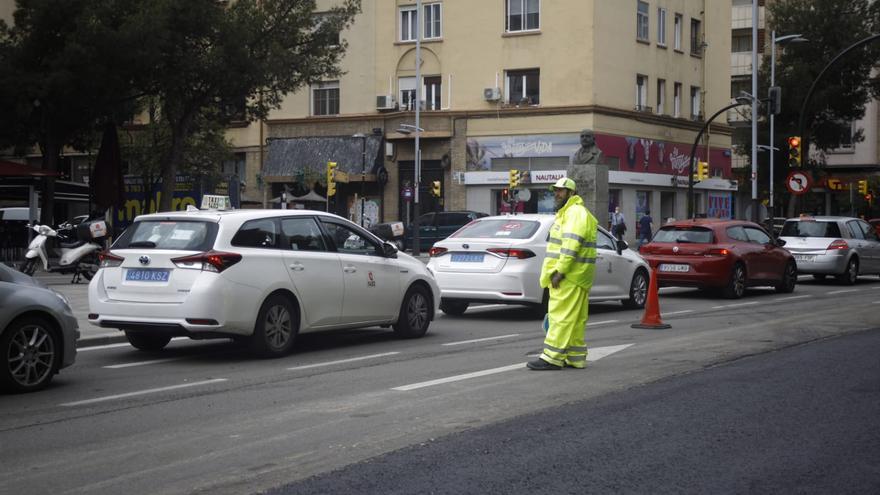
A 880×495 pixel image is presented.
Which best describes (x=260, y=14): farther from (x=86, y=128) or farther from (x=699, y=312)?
(x=699, y=312)

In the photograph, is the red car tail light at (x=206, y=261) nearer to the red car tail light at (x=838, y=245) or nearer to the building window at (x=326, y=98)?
the red car tail light at (x=838, y=245)

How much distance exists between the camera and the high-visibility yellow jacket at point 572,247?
9.91 meters

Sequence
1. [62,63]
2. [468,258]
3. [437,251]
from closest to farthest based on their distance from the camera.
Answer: [468,258] → [437,251] → [62,63]

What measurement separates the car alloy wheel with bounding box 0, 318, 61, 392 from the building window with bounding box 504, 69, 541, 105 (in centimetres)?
3935

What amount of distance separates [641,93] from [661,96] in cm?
185

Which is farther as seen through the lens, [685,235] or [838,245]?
[838,245]

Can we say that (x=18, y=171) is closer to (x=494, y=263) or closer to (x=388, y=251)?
(x=494, y=263)

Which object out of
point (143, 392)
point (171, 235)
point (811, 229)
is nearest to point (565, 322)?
point (143, 392)

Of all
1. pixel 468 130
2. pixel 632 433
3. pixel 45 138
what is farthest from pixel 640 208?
pixel 632 433

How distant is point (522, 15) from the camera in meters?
47.5

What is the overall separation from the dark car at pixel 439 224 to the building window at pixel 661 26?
14.3 meters

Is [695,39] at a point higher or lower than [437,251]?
higher

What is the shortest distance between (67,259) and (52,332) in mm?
14052

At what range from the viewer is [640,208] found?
49.7 meters
